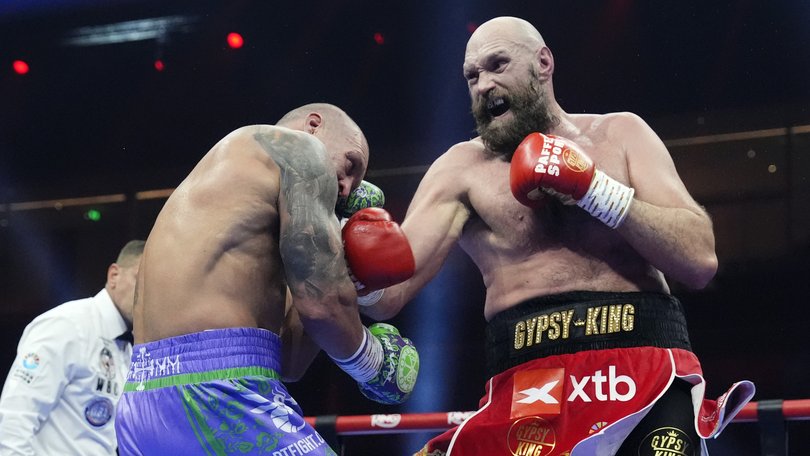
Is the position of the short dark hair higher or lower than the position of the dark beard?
lower

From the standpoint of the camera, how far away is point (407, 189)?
5.66 meters

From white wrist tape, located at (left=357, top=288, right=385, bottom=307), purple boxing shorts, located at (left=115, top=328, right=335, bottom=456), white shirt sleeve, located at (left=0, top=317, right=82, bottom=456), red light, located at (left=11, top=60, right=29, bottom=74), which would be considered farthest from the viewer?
red light, located at (left=11, top=60, right=29, bottom=74)

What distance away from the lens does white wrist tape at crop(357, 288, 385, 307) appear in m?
2.12

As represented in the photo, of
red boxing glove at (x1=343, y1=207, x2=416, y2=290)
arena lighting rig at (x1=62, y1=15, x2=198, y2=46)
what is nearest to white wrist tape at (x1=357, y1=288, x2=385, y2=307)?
red boxing glove at (x1=343, y1=207, x2=416, y2=290)

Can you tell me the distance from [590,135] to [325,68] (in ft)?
11.1

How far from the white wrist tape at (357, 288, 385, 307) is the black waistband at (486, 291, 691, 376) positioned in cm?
34

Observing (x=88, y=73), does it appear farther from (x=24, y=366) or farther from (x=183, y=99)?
(x=24, y=366)

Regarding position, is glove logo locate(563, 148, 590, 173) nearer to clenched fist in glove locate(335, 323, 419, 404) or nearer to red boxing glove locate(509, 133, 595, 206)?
red boxing glove locate(509, 133, 595, 206)

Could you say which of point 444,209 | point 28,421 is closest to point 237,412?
point 444,209

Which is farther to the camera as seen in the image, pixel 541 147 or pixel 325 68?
pixel 325 68

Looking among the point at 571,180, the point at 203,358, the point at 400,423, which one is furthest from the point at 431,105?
the point at 203,358

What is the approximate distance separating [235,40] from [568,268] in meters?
3.83

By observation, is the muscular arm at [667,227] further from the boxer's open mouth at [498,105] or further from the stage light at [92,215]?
the stage light at [92,215]

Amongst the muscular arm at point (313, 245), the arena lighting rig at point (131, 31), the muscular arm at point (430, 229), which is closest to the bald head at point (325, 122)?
the muscular arm at point (313, 245)
